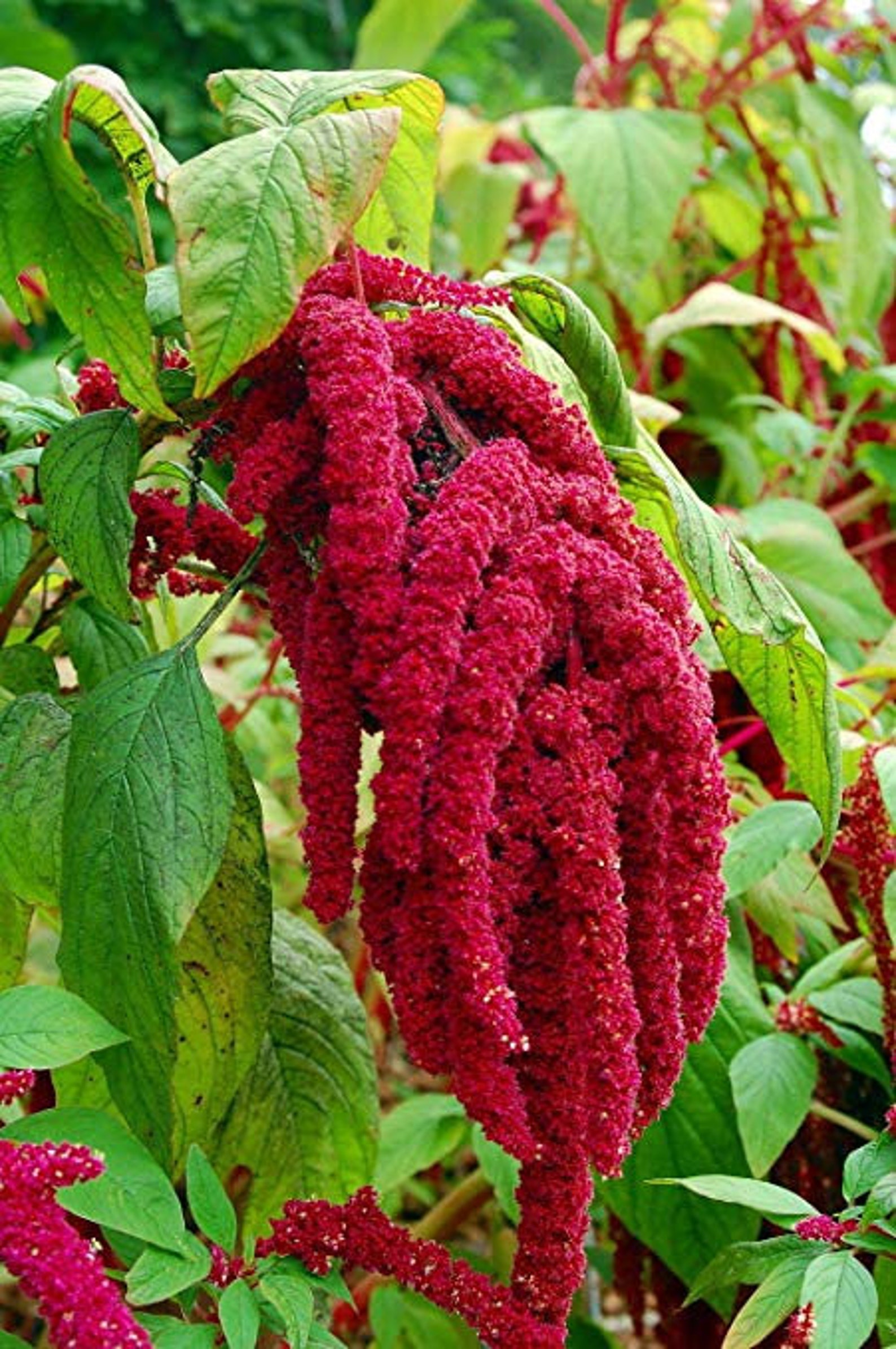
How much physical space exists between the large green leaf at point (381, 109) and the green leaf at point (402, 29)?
3.86ft

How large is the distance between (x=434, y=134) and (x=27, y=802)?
1.25 feet

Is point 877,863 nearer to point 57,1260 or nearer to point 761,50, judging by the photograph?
point 57,1260

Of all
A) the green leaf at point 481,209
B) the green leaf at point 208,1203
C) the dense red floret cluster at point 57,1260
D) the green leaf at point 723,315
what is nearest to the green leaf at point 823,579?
the green leaf at point 723,315

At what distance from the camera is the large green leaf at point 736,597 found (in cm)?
70

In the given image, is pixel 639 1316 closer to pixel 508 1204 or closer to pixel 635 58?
pixel 508 1204

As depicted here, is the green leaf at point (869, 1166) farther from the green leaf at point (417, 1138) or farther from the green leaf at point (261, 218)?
the green leaf at point (417, 1138)

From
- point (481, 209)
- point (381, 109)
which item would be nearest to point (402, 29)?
point (481, 209)

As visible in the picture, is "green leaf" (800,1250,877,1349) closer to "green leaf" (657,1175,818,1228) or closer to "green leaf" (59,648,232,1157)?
"green leaf" (657,1175,818,1228)

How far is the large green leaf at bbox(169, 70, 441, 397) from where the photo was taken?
1.99 ft

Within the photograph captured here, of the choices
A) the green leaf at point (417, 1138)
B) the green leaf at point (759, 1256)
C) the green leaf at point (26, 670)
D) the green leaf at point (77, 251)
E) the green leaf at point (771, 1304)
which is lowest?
the green leaf at point (417, 1138)

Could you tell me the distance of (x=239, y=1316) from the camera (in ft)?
1.96

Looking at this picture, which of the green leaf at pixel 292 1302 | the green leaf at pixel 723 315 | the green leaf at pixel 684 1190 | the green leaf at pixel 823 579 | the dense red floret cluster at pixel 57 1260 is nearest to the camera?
the dense red floret cluster at pixel 57 1260

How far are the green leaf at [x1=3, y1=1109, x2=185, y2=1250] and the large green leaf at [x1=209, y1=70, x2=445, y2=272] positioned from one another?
0.35 m

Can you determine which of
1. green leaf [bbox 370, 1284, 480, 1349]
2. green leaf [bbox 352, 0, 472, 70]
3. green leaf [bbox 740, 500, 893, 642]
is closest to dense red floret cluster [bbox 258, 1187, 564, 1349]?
green leaf [bbox 370, 1284, 480, 1349]
